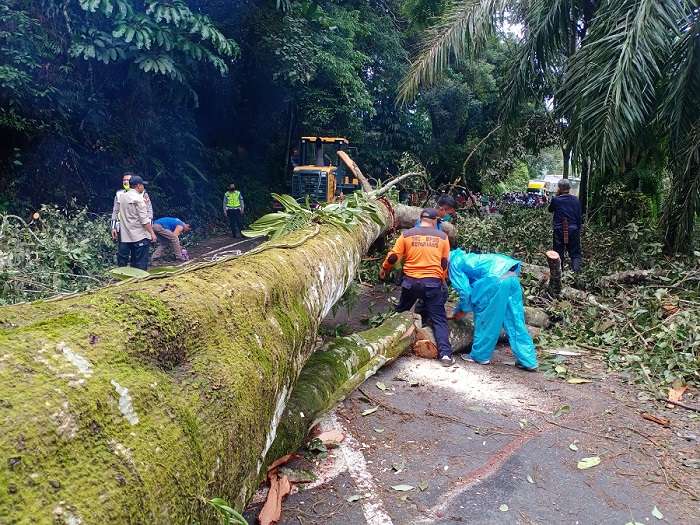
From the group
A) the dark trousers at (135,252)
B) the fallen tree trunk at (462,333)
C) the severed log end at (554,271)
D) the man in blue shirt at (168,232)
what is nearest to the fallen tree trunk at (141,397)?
the fallen tree trunk at (462,333)

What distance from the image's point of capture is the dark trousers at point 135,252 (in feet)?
24.3

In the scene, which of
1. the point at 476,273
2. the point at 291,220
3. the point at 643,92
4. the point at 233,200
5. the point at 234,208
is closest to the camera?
the point at 291,220

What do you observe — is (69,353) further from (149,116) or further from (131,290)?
(149,116)

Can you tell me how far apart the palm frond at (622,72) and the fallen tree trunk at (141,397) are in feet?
19.3

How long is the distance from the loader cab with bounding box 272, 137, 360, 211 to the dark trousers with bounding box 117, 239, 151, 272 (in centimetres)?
631

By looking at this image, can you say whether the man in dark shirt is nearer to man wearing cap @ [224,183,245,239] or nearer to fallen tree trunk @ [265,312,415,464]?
fallen tree trunk @ [265,312,415,464]

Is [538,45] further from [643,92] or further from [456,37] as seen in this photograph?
[643,92]

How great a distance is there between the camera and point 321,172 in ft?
48.4

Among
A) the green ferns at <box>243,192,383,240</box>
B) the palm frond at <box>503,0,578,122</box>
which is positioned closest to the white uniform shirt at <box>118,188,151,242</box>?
the green ferns at <box>243,192,383,240</box>

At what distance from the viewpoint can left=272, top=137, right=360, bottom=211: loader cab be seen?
14.8m

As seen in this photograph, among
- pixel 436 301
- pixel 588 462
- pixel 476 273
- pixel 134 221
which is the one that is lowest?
pixel 588 462

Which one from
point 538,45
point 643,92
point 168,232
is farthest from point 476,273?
point 168,232

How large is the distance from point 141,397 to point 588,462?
2761 mm

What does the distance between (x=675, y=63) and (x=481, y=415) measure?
5759 millimetres
